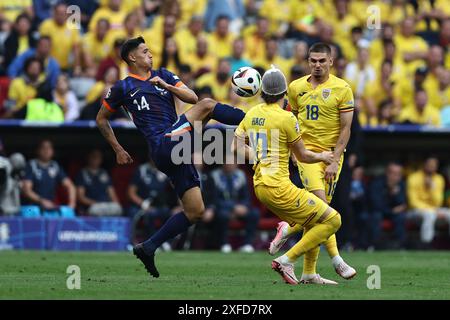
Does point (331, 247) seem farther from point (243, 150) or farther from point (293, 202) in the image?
point (243, 150)

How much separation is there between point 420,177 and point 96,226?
626 centimetres

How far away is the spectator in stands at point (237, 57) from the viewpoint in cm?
2119

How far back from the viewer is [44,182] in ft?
61.9

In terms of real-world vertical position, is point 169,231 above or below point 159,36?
below

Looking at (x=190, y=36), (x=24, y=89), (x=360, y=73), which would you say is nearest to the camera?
(x=24, y=89)

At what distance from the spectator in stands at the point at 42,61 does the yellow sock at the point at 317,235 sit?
10.1 meters

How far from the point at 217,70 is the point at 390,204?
4.01 metres

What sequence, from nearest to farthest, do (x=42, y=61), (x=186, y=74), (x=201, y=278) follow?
Answer: (x=201, y=278)
(x=186, y=74)
(x=42, y=61)

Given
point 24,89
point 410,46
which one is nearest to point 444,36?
point 410,46

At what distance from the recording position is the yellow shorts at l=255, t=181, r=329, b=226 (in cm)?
1043

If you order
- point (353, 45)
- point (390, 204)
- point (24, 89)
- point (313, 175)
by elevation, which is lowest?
point (390, 204)

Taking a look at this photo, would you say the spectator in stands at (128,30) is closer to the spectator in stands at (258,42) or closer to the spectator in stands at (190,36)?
the spectator in stands at (190,36)

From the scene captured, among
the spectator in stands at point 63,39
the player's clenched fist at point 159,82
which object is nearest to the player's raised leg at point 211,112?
the player's clenched fist at point 159,82

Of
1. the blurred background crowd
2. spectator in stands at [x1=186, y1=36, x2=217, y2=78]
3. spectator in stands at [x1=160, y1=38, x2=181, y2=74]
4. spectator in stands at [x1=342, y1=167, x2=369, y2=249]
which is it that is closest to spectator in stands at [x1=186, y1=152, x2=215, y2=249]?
the blurred background crowd
